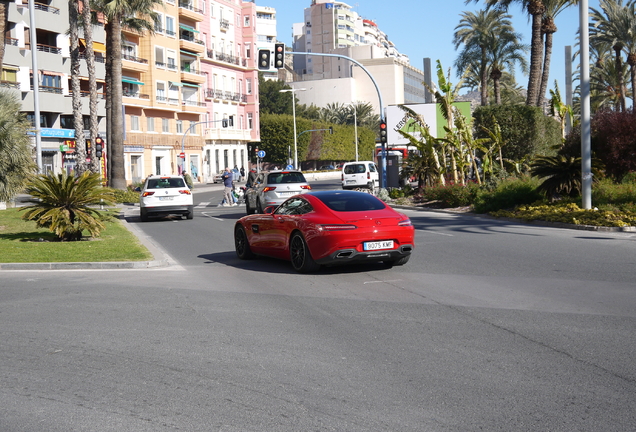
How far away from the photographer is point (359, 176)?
149 feet

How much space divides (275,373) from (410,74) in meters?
151

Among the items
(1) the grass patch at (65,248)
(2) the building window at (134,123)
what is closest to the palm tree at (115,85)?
(1) the grass patch at (65,248)

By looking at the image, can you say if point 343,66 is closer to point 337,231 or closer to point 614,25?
point 614,25

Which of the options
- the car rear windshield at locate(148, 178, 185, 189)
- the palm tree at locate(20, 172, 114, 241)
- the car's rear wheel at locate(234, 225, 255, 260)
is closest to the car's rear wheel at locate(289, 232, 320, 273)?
the car's rear wheel at locate(234, 225, 255, 260)

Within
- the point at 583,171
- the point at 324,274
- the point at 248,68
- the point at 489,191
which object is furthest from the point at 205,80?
the point at 324,274

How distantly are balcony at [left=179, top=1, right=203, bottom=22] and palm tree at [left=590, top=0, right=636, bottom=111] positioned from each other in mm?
38444

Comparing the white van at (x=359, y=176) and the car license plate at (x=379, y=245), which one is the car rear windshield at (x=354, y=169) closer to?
the white van at (x=359, y=176)

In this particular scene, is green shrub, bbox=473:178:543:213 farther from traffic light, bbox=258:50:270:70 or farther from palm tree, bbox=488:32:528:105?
palm tree, bbox=488:32:528:105

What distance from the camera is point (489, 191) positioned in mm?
26031

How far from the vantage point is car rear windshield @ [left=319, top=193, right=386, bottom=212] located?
41.3 ft

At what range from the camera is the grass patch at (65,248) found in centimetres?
1485

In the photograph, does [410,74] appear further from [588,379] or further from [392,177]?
[588,379]

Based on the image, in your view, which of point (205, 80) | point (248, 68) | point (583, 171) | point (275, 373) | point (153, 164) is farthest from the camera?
point (248, 68)

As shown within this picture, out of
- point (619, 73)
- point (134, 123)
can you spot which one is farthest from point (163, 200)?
point (619, 73)
